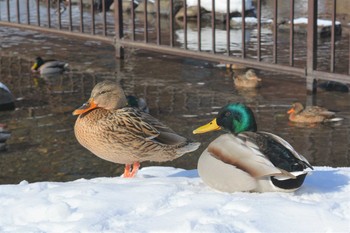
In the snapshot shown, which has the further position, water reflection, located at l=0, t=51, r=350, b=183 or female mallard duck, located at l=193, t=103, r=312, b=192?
water reflection, located at l=0, t=51, r=350, b=183

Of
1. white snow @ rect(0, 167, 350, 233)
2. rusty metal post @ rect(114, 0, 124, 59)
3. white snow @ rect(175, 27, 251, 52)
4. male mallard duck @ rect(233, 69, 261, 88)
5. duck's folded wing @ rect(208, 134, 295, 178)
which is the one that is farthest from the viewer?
white snow @ rect(175, 27, 251, 52)

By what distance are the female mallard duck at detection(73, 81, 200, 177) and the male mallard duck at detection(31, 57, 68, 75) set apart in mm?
6529

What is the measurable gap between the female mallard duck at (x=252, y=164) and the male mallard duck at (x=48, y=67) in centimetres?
751

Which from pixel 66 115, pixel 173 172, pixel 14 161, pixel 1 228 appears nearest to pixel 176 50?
pixel 66 115

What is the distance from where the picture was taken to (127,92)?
1122 cm

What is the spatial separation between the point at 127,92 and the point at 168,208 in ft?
20.9

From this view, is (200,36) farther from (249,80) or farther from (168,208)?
(168,208)

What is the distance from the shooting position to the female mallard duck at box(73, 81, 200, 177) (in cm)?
590

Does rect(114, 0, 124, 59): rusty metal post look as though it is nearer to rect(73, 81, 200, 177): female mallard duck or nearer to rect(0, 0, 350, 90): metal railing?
rect(0, 0, 350, 90): metal railing

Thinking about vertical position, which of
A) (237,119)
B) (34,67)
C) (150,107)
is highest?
(237,119)

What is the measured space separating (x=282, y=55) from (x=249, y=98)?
10.2 feet

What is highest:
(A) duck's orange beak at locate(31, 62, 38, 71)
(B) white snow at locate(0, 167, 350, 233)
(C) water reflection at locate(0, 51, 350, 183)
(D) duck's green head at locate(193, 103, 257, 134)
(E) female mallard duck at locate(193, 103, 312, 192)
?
(D) duck's green head at locate(193, 103, 257, 134)

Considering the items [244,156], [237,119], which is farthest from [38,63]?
[244,156]

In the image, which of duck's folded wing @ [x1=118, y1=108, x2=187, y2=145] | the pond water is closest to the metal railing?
the pond water
